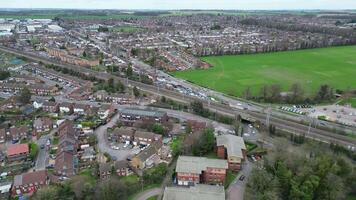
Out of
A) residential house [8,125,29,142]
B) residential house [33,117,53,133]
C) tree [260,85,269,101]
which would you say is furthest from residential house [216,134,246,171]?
residential house [8,125,29,142]

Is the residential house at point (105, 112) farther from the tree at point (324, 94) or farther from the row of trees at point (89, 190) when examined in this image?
the tree at point (324, 94)

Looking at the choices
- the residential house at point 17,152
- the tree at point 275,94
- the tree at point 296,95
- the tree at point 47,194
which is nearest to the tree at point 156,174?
the tree at point 47,194

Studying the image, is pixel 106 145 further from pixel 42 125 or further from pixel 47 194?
pixel 47 194

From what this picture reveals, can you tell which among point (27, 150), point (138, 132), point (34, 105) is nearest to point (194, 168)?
point (138, 132)

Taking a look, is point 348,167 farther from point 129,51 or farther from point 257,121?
point 129,51

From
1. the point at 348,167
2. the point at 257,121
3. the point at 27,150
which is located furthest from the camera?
the point at 257,121

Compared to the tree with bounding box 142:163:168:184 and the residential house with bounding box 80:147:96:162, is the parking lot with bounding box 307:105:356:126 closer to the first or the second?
the tree with bounding box 142:163:168:184
